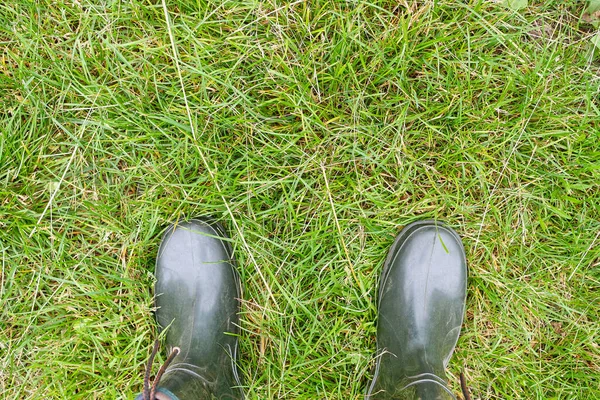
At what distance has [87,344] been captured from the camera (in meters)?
1.44

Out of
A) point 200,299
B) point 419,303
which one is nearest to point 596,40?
point 419,303

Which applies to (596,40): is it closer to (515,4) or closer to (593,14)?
(593,14)

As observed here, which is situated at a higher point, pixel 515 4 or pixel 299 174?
pixel 515 4

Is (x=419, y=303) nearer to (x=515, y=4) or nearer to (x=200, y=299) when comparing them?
(x=200, y=299)

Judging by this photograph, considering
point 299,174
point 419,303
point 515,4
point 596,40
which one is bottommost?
point 419,303

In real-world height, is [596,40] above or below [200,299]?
above

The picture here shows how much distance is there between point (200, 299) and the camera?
57.1 inches

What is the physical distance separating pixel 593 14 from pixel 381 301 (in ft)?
4.02

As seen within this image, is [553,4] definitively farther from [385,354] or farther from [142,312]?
[142,312]

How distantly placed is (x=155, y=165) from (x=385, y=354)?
101 centimetres

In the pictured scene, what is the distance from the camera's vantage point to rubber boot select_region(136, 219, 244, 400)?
142cm

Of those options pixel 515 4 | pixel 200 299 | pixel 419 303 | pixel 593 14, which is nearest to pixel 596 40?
pixel 593 14

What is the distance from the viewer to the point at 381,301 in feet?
4.75

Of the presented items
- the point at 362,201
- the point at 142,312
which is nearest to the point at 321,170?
the point at 362,201
